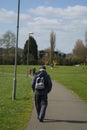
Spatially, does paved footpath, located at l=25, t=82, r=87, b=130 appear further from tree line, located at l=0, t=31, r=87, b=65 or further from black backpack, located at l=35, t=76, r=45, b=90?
tree line, located at l=0, t=31, r=87, b=65

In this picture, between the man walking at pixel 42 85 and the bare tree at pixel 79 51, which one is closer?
the man walking at pixel 42 85

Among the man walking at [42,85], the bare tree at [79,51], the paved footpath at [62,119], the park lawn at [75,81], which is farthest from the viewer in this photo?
the bare tree at [79,51]

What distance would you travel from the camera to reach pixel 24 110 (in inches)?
637

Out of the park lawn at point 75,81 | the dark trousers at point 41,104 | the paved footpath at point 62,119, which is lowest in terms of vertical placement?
the park lawn at point 75,81

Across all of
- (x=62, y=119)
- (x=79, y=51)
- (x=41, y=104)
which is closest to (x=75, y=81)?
(x=62, y=119)

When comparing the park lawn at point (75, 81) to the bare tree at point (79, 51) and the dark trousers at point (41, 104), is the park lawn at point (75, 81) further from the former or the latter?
the bare tree at point (79, 51)

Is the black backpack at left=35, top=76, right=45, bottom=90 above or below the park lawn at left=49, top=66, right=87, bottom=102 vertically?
above

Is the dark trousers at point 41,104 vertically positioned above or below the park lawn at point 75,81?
above

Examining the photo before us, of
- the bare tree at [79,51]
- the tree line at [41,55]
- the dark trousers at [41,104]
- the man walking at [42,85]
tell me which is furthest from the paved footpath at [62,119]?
the bare tree at [79,51]

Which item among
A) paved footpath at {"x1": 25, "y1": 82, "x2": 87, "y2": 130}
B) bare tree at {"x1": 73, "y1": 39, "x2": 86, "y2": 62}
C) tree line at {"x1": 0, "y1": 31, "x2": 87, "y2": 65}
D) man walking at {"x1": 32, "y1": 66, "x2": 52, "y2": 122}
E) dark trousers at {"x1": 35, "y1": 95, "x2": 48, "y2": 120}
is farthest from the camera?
bare tree at {"x1": 73, "y1": 39, "x2": 86, "y2": 62}

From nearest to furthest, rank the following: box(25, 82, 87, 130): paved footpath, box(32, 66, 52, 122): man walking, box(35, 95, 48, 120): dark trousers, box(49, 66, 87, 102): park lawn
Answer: box(25, 82, 87, 130): paved footpath → box(35, 95, 48, 120): dark trousers → box(32, 66, 52, 122): man walking → box(49, 66, 87, 102): park lawn

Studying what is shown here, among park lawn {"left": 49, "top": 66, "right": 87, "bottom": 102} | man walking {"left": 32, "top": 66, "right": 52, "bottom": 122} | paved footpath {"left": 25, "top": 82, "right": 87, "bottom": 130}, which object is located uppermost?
man walking {"left": 32, "top": 66, "right": 52, "bottom": 122}

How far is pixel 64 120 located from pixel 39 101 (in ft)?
3.38

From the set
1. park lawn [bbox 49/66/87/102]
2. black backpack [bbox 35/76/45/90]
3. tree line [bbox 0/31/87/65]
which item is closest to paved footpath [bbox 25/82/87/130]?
black backpack [bbox 35/76/45/90]
